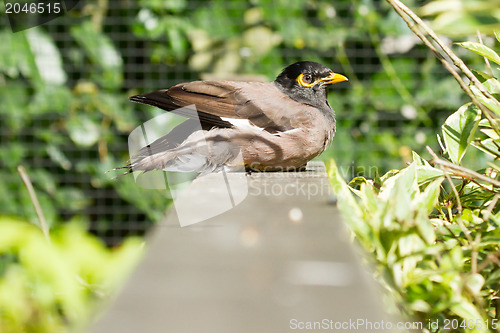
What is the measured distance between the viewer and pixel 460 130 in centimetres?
90

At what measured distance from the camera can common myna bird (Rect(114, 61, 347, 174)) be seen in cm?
153

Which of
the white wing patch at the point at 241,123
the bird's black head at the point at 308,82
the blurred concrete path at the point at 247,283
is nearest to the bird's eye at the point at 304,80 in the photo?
the bird's black head at the point at 308,82

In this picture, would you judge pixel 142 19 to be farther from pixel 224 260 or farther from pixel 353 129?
pixel 224 260

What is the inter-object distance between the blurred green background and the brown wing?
102 centimetres

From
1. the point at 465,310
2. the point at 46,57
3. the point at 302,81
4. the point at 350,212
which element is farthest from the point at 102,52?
the point at 465,310

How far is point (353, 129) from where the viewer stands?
9.22 feet

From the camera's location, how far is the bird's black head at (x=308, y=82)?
6.09 ft

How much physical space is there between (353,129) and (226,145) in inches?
54.6

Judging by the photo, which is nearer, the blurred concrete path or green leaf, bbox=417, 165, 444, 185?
the blurred concrete path

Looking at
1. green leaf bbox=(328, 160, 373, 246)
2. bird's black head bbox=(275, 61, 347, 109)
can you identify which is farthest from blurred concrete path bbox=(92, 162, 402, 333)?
bird's black head bbox=(275, 61, 347, 109)

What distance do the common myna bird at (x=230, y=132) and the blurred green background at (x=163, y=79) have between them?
105cm

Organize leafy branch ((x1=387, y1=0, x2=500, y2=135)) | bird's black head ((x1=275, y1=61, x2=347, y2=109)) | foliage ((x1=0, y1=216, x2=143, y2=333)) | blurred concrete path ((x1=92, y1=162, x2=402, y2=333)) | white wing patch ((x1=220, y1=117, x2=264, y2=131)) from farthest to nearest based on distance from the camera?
bird's black head ((x1=275, y1=61, x2=347, y2=109)) → white wing patch ((x1=220, y1=117, x2=264, y2=131)) → foliage ((x1=0, y1=216, x2=143, y2=333)) → leafy branch ((x1=387, y1=0, x2=500, y2=135)) → blurred concrete path ((x1=92, y1=162, x2=402, y2=333))

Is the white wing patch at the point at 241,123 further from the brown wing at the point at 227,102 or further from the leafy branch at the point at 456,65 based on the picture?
the leafy branch at the point at 456,65

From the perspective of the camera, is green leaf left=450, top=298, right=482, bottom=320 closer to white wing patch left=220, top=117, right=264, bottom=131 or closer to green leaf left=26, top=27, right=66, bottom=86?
white wing patch left=220, top=117, right=264, bottom=131
